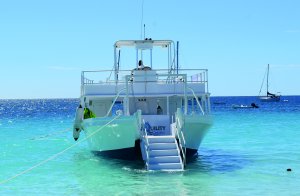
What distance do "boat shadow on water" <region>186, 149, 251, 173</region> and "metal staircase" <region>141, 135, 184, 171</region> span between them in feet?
3.01

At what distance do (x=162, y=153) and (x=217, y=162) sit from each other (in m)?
4.22

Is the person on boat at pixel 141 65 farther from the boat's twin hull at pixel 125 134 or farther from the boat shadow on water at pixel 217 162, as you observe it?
the boat shadow on water at pixel 217 162

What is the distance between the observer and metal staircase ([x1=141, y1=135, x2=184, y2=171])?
1734 cm

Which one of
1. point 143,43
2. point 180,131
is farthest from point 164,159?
point 143,43

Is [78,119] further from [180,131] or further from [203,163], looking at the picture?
[203,163]

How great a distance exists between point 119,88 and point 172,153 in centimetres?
420

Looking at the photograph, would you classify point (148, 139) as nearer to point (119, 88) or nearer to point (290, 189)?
point (119, 88)

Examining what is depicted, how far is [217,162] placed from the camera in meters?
21.2

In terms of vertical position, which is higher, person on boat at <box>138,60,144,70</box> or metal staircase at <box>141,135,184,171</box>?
person on boat at <box>138,60,144,70</box>

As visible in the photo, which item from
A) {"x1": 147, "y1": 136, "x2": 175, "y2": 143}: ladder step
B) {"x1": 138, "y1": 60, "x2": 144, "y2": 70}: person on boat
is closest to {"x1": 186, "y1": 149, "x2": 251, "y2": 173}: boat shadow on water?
{"x1": 147, "y1": 136, "x2": 175, "y2": 143}: ladder step

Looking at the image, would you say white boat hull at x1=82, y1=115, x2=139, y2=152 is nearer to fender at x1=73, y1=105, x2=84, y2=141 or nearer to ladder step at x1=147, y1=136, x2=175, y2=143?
ladder step at x1=147, y1=136, x2=175, y2=143

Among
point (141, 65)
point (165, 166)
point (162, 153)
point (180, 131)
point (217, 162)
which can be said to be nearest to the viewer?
point (165, 166)

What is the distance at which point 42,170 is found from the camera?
19.5 metres

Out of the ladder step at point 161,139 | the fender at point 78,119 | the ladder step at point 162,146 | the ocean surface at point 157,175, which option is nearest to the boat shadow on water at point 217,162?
the ocean surface at point 157,175
